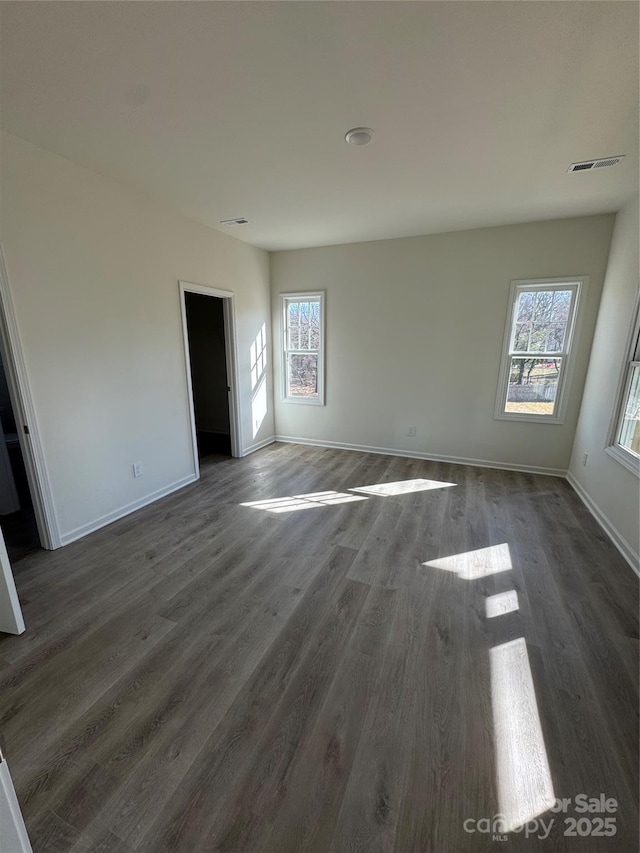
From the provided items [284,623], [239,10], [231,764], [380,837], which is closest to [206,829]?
[231,764]

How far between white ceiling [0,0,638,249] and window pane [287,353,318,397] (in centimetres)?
242

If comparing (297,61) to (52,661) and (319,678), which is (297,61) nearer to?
(319,678)

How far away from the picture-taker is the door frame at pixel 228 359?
372 centimetres

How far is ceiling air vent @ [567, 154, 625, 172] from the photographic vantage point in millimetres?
2426

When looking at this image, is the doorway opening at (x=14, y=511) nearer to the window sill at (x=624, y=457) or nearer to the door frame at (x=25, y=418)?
the door frame at (x=25, y=418)

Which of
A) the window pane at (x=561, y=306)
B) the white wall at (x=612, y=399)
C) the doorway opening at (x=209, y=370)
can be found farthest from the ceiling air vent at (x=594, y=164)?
the doorway opening at (x=209, y=370)

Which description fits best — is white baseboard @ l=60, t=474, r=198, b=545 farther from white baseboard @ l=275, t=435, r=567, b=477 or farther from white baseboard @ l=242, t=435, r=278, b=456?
white baseboard @ l=275, t=435, r=567, b=477

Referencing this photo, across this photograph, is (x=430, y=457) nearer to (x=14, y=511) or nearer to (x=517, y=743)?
(x=517, y=743)

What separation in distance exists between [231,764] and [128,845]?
0.35 metres

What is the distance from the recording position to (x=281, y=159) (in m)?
2.46

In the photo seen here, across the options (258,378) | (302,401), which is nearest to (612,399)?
(302,401)

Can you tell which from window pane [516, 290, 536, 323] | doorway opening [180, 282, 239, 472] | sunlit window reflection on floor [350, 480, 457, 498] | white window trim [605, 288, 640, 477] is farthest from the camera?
doorway opening [180, 282, 239, 472]

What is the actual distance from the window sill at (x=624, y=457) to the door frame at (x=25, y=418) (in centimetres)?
443

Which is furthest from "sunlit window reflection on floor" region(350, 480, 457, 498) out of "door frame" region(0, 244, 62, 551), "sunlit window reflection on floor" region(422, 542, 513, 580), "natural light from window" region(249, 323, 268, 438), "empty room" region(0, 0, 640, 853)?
"door frame" region(0, 244, 62, 551)
